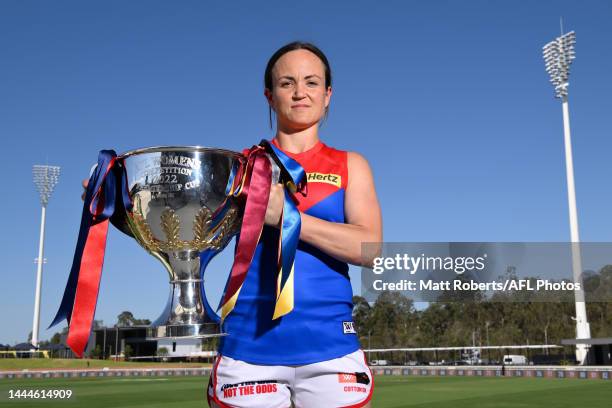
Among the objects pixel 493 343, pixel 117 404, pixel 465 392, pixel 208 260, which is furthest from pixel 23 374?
pixel 493 343

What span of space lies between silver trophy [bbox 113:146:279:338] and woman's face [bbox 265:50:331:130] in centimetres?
42

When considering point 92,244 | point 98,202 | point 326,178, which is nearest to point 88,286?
point 92,244

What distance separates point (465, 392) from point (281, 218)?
25584mm

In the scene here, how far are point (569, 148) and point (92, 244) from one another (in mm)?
52239

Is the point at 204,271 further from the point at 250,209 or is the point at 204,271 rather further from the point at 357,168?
the point at 357,168

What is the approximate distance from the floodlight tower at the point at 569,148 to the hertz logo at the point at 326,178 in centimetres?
4939

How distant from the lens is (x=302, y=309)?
2393 mm

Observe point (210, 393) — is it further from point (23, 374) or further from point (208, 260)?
point (23, 374)

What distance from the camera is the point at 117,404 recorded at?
21.0 m

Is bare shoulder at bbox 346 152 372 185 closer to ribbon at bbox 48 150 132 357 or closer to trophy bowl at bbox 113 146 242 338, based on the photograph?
trophy bowl at bbox 113 146 242 338

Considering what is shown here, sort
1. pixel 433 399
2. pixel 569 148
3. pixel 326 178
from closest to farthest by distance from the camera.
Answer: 1. pixel 326 178
2. pixel 433 399
3. pixel 569 148

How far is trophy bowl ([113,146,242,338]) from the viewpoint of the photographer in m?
2.29

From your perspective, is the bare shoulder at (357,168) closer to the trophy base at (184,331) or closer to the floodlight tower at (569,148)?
the trophy base at (184,331)

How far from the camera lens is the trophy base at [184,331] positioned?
2.28m
